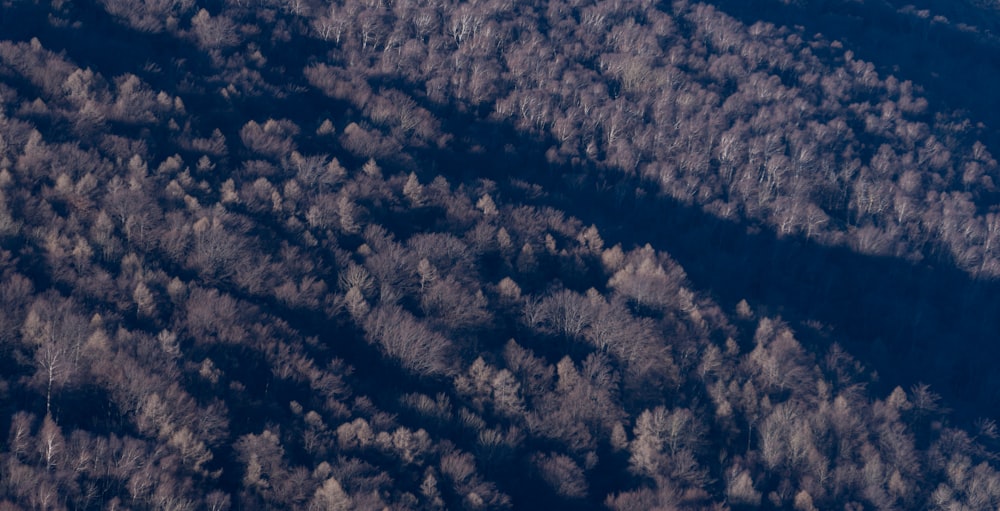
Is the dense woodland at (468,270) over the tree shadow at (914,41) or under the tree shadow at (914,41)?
under

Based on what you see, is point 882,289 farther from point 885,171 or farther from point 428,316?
point 428,316

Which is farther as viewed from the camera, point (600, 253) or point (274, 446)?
point (600, 253)

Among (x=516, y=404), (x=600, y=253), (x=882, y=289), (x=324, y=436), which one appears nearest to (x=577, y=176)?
(x=600, y=253)

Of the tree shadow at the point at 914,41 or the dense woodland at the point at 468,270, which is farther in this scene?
the tree shadow at the point at 914,41

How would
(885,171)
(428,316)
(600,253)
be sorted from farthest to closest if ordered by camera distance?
1. (885,171)
2. (600,253)
3. (428,316)

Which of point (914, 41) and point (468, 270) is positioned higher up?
point (914, 41)

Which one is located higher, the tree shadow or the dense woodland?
the tree shadow

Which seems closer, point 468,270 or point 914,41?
point 468,270

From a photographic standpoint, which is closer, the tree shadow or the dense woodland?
the dense woodland
